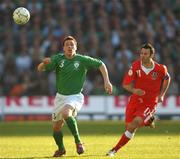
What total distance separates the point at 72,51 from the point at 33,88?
15.1m

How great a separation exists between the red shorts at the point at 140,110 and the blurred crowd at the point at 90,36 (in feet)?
46.9

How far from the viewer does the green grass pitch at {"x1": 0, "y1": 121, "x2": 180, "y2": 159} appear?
14500mm

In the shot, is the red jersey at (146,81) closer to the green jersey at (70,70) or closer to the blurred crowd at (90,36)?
the green jersey at (70,70)

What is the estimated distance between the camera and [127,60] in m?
29.7

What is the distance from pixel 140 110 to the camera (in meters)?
14.5

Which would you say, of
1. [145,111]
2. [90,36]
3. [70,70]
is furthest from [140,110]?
[90,36]

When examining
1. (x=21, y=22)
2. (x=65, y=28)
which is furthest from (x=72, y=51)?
(x=65, y=28)

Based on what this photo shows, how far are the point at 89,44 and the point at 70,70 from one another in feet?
51.5

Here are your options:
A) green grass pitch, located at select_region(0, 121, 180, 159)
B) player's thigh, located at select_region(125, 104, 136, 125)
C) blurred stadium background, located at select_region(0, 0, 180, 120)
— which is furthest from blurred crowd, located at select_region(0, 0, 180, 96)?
player's thigh, located at select_region(125, 104, 136, 125)

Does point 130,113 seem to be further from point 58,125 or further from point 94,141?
point 94,141

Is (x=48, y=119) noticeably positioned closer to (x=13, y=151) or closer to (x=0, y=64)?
(x=0, y=64)

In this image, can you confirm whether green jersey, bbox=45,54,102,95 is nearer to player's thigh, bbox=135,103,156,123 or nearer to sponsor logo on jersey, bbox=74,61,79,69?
sponsor logo on jersey, bbox=74,61,79,69

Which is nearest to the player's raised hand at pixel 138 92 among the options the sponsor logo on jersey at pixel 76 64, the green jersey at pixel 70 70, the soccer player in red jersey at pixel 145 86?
the soccer player in red jersey at pixel 145 86

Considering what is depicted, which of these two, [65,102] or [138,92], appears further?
[65,102]
